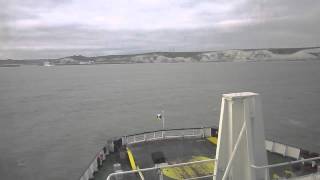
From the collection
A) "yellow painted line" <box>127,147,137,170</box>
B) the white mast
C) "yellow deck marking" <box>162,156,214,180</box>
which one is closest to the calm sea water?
"yellow painted line" <box>127,147,137,170</box>

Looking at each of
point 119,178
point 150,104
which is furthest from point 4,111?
point 119,178

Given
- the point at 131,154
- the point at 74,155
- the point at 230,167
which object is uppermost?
the point at 230,167

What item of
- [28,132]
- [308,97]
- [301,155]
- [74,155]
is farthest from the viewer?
[308,97]

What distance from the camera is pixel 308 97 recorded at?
9269 cm

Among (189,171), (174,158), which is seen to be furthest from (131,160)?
(189,171)

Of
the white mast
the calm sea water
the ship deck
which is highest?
the white mast

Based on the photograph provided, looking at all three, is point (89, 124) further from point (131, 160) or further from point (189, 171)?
point (189, 171)

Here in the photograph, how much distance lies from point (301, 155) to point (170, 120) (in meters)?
46.4

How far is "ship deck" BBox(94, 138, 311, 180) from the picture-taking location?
57.5 feet

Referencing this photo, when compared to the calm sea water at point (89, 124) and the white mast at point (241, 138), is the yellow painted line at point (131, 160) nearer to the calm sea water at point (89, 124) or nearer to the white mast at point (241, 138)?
the white mast at point (241, 138)

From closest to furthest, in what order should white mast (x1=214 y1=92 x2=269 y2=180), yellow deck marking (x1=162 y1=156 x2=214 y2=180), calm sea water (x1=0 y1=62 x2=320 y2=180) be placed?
white mast (x1=214 y1=92 x2=269 y2=180) → yellow deck marking (x1=162 y1=156 x2=214 y2=180) → calm sea water (x1=0 y1=62 x2=320 y2=180)

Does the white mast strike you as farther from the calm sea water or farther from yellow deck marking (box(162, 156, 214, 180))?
the calm sea water

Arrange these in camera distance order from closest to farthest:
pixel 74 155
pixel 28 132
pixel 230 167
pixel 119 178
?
pixel 230 167 < pixel 119 178 < pixel 74 155 < pixel 28 132

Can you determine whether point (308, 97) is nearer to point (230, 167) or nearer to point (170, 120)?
point (170, 120)
